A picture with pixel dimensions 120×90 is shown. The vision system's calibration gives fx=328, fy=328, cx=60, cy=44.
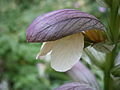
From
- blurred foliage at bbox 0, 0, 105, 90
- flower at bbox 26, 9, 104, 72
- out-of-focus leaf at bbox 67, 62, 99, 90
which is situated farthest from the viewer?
blurred foliage at bbox 0, 0, 105, 90

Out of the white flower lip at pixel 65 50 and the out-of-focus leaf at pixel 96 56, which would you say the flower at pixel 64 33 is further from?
the out-of-focus leaf at pixel 96 56

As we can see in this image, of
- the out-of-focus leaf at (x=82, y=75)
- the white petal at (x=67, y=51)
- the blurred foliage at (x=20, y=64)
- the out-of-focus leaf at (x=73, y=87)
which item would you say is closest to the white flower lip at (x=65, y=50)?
the white petal at (x=67, y=51)

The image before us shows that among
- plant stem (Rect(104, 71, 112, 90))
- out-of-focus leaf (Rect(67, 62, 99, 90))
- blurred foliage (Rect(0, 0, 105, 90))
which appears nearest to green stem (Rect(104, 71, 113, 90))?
plant stem (Rect(104, 71, 112, 90))

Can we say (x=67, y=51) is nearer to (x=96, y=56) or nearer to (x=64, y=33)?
(x=64, y=33)

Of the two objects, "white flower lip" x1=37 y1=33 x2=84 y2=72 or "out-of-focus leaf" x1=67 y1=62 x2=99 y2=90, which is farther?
"out-of-focus leaf" x1=67 y1=62 x2=99 y2=90

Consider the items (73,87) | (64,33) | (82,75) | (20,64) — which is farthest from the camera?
(20,64)

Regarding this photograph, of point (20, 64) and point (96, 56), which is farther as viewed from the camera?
point (20, 64)

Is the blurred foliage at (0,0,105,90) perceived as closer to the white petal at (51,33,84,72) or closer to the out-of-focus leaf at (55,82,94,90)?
the out-of-focus leaf at (55,82,94,90)

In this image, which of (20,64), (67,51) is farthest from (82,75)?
(20,64)

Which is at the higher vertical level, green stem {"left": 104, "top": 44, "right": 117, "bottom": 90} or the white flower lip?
the white flower lip
